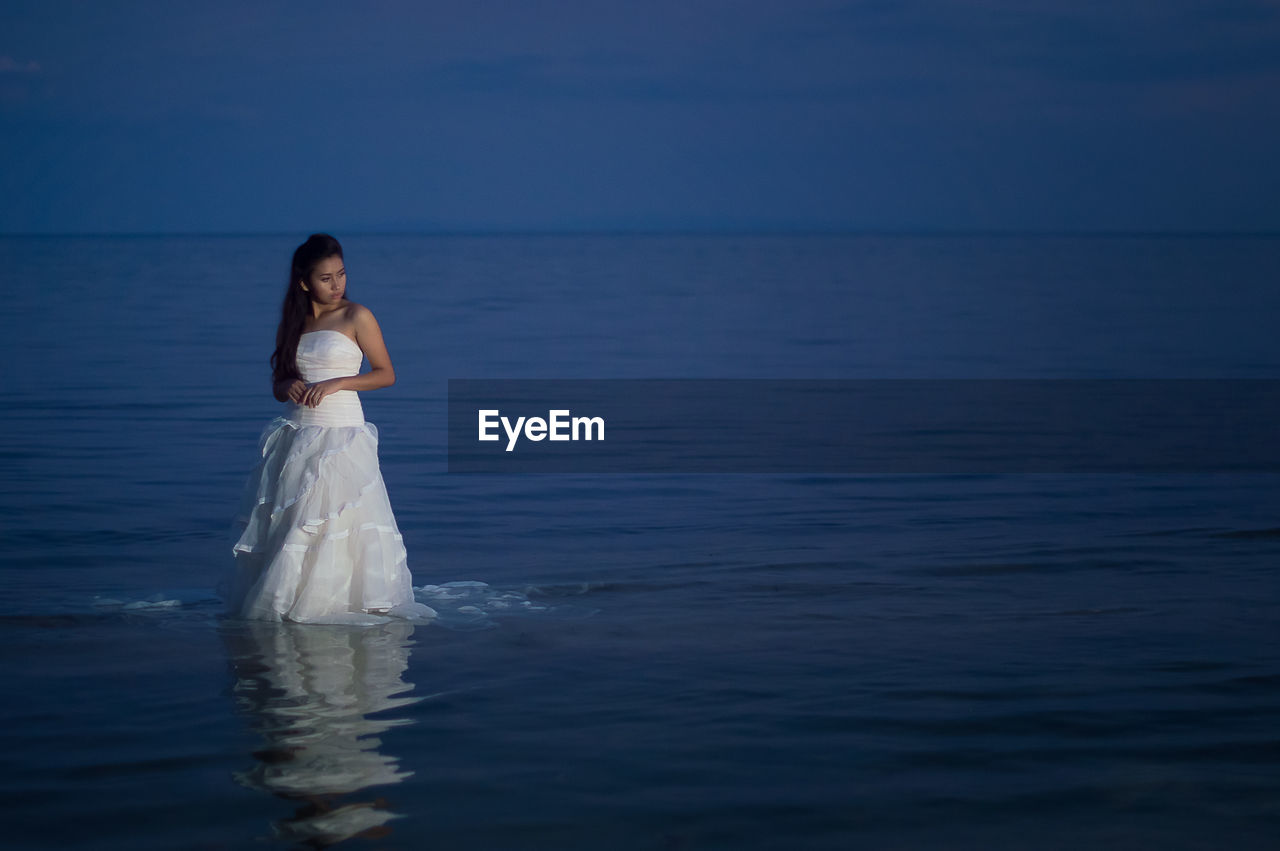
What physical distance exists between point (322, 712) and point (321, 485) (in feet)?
4.75

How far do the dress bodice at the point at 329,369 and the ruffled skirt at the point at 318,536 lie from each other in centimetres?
5

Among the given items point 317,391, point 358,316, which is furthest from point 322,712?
point 358,316

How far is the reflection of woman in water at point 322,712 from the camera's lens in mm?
4109

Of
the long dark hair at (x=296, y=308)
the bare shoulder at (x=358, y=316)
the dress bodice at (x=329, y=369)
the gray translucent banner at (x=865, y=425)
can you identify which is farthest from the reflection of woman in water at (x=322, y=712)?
the gray translucent banner at (x=865, y=425)

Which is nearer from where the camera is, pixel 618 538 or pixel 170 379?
pixel 618 538

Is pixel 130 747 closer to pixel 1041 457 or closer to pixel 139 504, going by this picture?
pixel 139 504

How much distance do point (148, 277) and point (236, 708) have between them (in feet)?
134

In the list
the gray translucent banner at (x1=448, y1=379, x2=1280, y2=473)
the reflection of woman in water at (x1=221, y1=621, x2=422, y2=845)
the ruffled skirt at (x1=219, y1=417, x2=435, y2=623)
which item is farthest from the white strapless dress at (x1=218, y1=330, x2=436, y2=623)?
the gray translucent banner at (x1=448, y1=379, x2=1280, y2=473)

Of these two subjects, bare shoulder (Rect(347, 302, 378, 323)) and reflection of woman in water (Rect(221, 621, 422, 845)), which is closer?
reflection of woman in water (Rect(221, 621, 422, 845))

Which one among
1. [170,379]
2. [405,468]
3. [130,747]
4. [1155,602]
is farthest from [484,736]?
[170,379]

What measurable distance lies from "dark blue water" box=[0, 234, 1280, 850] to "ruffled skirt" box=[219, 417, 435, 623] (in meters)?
0.19

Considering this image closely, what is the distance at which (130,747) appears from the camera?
15.5 feet

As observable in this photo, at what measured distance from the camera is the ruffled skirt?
6230 millimetres

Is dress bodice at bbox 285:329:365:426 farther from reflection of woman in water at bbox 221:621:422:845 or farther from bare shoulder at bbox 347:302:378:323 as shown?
reflection of woman in water at bbox 221:621:422:845
